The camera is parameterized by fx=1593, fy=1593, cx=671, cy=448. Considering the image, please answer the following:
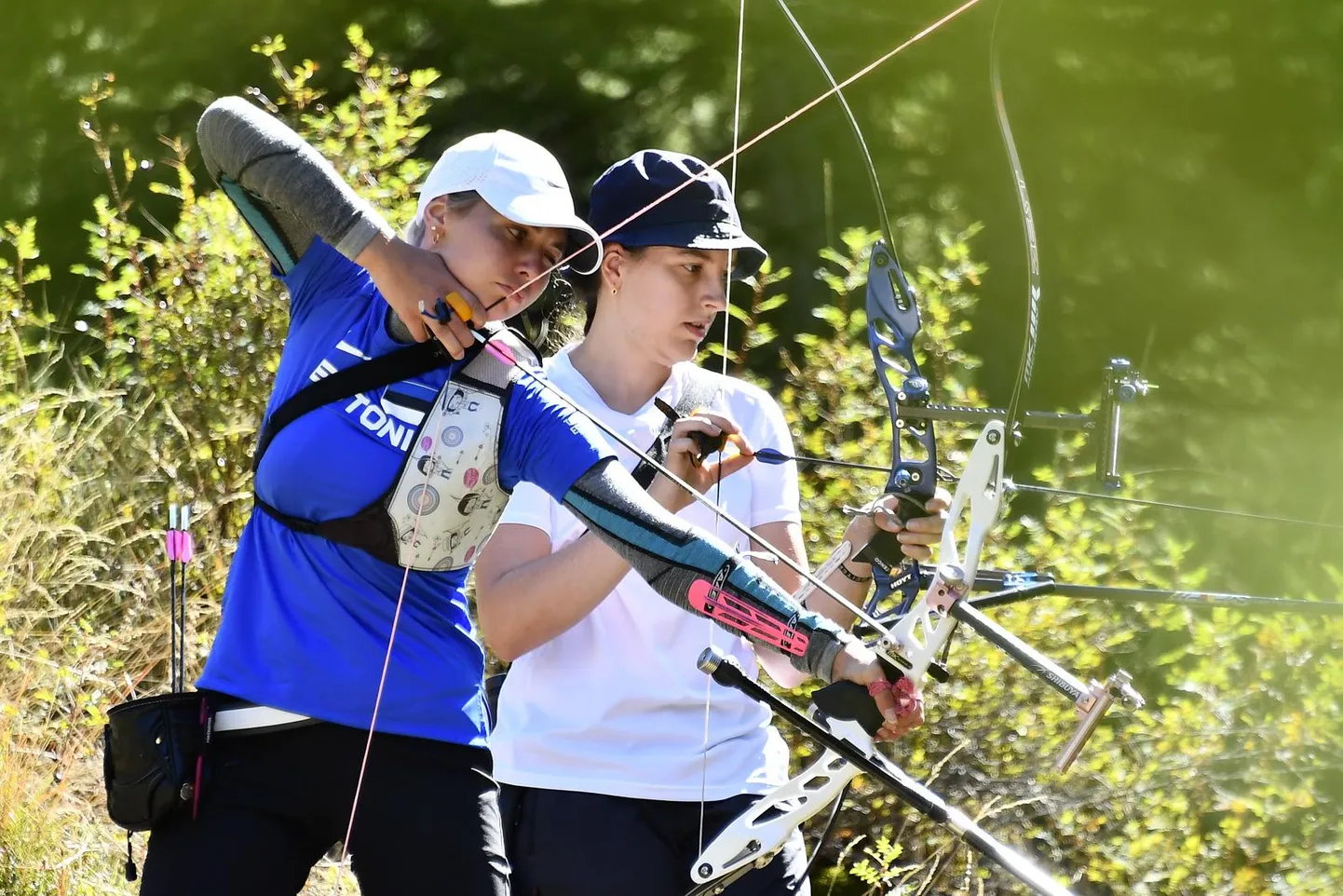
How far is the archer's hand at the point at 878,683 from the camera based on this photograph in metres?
1.95

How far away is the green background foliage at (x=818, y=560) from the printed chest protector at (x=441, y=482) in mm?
1624

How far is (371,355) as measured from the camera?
7.06 feet

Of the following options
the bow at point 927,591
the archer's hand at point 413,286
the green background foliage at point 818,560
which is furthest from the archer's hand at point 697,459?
the green background foliage at point 818,560

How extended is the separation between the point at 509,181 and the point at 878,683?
0.85 m

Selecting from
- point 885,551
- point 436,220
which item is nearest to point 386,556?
point 436,220

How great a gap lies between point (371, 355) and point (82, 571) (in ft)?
9.98

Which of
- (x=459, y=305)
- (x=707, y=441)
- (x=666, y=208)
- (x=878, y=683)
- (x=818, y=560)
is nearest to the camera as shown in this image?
(x=878, y=683)

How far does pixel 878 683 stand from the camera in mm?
1950

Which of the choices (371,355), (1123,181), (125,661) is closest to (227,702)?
(371,355)

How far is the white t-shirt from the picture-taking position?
96.0 inches

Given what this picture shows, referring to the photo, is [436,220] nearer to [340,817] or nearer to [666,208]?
[666,208]

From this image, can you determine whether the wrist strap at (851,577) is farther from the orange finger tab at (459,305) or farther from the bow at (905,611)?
the orange finger tab at (459,305)

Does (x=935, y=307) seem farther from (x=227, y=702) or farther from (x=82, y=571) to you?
(x=227, y=702)

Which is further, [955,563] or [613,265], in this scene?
[613,265]
